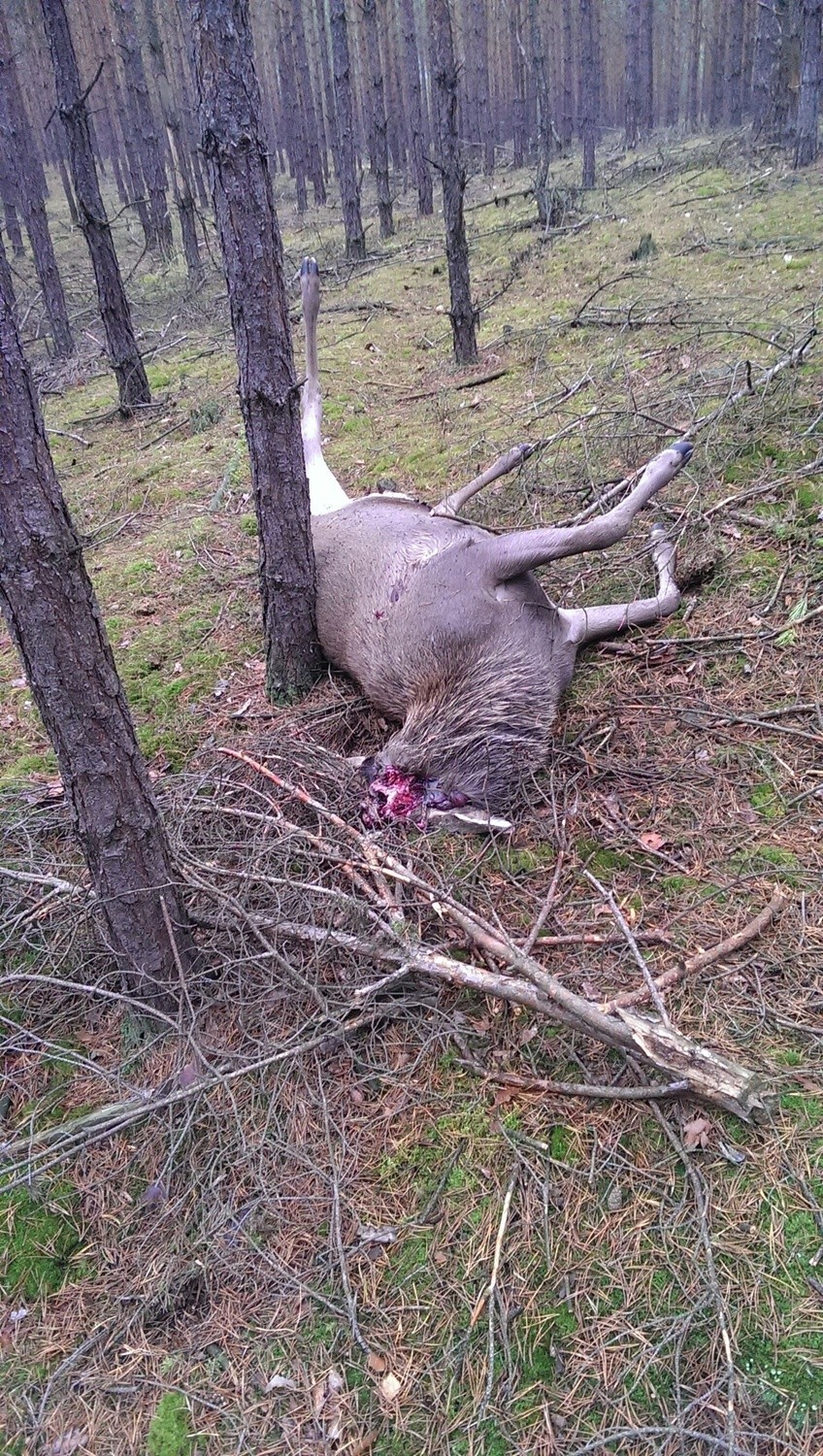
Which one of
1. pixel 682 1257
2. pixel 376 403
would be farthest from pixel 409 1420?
pixel 376 403

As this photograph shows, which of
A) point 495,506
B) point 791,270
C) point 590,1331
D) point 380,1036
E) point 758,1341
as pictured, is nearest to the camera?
point 758,1341

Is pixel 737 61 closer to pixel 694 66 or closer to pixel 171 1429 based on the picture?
pixel 694 66

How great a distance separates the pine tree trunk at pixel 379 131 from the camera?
64.4 ft

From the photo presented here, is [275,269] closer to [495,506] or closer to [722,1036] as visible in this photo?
[495,506]

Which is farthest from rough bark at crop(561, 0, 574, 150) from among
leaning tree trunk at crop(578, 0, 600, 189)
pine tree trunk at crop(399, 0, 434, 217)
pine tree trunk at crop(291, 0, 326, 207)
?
pine tree trunk at crop(291, 0, 326, 207)

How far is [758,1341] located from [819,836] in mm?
1714

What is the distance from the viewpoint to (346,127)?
16.0 metres

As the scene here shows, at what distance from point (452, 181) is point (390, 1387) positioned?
9457 mm

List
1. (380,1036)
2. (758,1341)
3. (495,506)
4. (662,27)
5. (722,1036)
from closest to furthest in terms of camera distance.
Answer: (758,1341)
(722,1036)
(380,1036)
(495,506)
(662,27)

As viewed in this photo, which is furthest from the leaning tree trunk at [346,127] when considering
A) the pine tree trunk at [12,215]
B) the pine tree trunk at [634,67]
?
the pine tree trunk at [634,67]

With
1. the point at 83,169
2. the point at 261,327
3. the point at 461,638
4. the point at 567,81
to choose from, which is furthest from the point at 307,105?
the point at 461,638

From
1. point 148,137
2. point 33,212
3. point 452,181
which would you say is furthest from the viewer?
point 148,137

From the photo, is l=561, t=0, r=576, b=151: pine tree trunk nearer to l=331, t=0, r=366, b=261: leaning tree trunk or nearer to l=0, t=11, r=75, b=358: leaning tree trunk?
l=331, t=0, r=366, b=261: leaning tree trunk

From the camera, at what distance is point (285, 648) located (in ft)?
15.3
